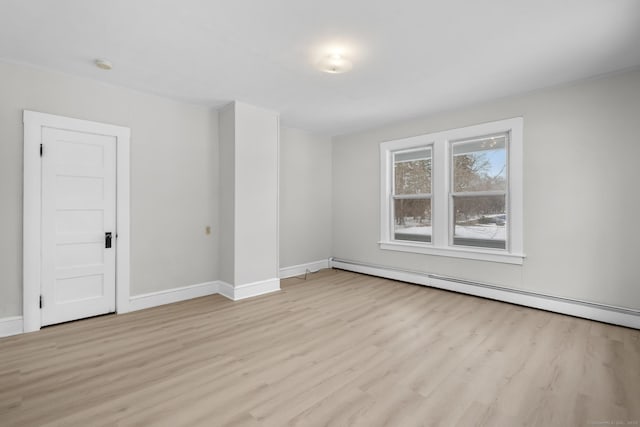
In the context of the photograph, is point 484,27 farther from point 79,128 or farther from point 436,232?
point 79,128

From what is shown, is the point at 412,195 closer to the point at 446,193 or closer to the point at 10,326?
the point at 446,193

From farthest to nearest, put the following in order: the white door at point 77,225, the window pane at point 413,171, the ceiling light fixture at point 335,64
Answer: the window pane at point 413,171 → the white door at point 77,225 → the ceiling light fixture at point 335,64

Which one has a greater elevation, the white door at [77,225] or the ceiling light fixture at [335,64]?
the ceiling light fixture at [335,64]

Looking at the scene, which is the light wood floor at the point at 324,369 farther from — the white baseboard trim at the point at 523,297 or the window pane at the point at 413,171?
the window pane at the point at 413,171

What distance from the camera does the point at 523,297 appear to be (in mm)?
3826

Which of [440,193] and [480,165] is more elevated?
[480,165]

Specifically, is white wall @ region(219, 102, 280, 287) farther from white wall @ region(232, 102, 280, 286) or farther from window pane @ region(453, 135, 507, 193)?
window pane @ region(453, 135, 507, 193)

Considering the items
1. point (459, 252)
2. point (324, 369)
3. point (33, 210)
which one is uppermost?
point (33, 210)

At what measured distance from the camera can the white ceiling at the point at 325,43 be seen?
2.22 metres

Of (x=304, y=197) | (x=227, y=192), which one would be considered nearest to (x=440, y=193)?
(x=304, y=197)

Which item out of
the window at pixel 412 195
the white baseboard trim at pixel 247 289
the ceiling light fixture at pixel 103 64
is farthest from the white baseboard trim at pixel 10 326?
the window at pixel 412 195

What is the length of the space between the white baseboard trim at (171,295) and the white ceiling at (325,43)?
99.7 inches

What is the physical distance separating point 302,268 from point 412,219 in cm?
216

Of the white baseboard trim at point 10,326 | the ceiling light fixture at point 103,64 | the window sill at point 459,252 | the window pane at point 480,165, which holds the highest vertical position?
the ceiling light fixture at point 103,64
